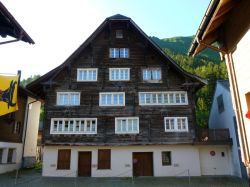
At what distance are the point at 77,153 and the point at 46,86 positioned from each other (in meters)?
7.21

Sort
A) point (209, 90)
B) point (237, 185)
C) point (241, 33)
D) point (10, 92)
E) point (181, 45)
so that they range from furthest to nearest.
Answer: point (181, 45) < point (209, 90) < point (237, 185) < point (10, 92) < point (241, 33)

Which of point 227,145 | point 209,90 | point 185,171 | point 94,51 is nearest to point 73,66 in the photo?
point 94,51

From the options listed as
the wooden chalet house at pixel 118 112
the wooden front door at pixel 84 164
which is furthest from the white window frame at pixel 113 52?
the wooden front door at pixel 84 164

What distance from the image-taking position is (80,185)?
18422mm

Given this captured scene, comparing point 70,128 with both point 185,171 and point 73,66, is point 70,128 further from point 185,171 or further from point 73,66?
point 185,171

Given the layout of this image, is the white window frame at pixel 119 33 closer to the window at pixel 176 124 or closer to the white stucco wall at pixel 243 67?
the window at pixel 176 124

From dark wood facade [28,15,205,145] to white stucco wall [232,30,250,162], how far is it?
16836 millimetres

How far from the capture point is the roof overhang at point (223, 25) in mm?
6454

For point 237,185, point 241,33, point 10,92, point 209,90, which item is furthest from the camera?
point 209,90

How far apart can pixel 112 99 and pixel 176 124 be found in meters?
6.60

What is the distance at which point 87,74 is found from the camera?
2530 cm

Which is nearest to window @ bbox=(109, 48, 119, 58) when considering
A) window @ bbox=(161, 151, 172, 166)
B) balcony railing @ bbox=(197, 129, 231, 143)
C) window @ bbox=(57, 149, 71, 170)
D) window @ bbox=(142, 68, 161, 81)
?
window @ bbox=(142, 68, 161, 81)

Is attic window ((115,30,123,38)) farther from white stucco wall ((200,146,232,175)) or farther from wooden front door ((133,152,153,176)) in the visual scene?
white stucco wall ((200,146,232,175))

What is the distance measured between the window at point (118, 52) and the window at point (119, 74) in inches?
56.4
